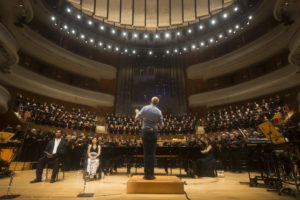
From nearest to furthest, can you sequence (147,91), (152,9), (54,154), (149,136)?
(149,136)
(54,154)
(152,9)
(147,91)

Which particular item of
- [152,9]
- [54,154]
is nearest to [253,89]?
[152,9]

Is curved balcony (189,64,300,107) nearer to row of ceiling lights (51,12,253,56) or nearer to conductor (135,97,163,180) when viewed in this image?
row of ceiling lights (51,12,253,56)

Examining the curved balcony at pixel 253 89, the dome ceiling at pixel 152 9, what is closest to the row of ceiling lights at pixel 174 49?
the dome ceiling at pixel 152 9

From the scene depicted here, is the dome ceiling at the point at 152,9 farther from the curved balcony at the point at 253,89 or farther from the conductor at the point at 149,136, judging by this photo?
the conductor at the point at 149,136

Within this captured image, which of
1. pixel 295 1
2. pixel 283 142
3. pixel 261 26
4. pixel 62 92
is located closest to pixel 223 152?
pixel 283 142

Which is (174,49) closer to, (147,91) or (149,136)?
(147,91)

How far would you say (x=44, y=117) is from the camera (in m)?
11.2

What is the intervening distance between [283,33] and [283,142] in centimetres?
1205

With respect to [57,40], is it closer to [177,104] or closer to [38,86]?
[38,86]

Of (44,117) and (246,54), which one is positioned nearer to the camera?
(44,117)

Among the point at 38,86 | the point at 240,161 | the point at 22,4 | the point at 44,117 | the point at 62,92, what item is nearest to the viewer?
the point at 240,161

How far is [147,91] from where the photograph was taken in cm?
1750

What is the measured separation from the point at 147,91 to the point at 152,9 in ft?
25.0

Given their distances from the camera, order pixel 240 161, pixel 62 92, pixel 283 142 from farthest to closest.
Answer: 1. pixel 62 92
2. pixel 240 161
3. pixel 283 142
